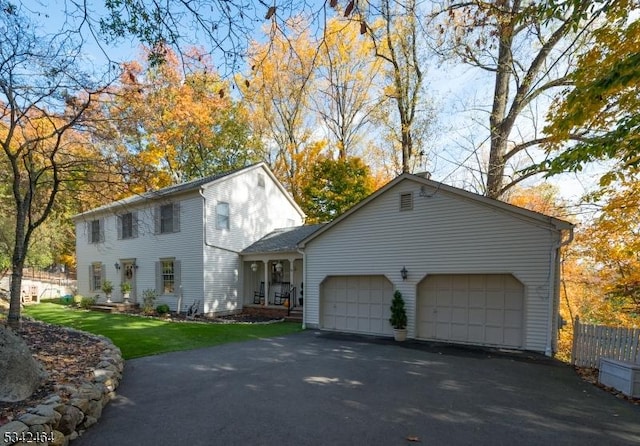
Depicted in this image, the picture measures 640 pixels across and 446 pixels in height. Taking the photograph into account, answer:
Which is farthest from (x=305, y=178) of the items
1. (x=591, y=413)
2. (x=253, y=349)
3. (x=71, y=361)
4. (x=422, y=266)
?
(x=591, y=413)

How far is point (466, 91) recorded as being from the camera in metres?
14.1

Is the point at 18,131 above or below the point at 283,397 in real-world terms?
above

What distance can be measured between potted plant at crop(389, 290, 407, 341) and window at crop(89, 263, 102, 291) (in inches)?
655

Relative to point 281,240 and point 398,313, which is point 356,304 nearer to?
point 398,313

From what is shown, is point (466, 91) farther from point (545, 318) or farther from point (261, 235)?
point (261, 235)

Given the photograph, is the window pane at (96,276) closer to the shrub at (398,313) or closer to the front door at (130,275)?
the front door at (130,275)

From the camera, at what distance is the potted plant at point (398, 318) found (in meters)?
10.4

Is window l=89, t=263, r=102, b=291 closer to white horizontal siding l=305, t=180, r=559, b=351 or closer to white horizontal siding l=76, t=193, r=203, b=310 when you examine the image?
white horizontal siding l=76, t=193, r=203, b=310

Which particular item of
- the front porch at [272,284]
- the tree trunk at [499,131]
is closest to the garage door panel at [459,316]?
A: the tree trunk at [499,131]

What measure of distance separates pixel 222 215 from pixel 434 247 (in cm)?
936

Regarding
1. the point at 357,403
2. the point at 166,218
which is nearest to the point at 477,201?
the point at 357,403

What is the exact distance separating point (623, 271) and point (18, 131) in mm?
18847

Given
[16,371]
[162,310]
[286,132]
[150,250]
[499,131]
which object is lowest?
[162,310]

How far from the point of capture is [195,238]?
15.0 meters
